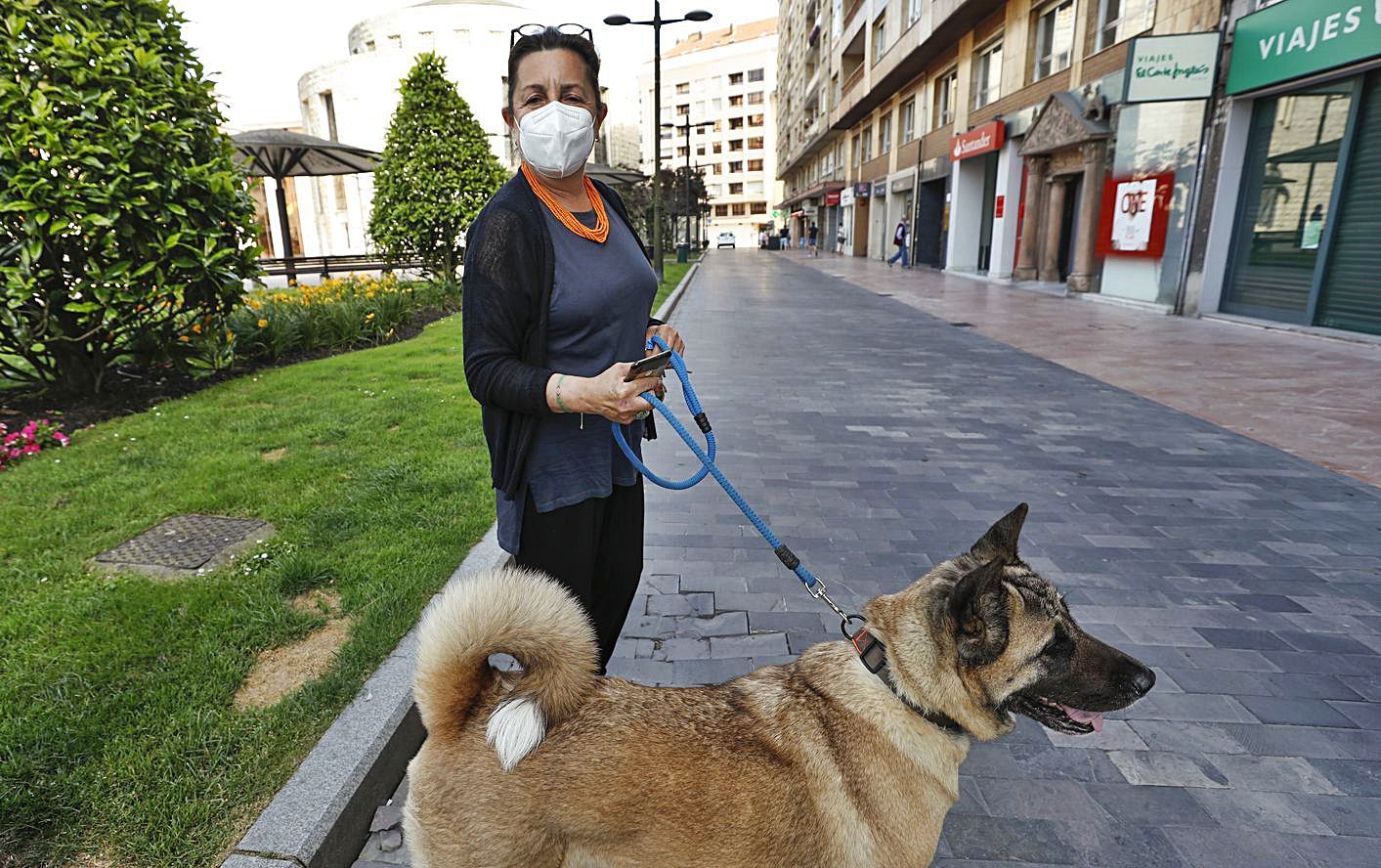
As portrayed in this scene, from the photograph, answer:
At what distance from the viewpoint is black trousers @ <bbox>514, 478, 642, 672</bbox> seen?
2326mm

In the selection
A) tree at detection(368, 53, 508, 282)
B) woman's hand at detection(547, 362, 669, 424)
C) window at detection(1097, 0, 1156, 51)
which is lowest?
woman's hand at detection(547, 362, 669, 424)

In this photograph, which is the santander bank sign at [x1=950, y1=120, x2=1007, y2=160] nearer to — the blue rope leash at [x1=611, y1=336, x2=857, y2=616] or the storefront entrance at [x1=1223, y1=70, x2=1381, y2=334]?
the storefront entrance at [x1=1223, y1=70, x2=1381, y2=334]

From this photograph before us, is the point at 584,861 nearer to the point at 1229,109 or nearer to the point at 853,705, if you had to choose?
the point at 853,705

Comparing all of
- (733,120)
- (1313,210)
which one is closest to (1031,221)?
(1313,210)

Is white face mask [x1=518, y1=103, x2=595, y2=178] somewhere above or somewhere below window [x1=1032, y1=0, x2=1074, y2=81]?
below

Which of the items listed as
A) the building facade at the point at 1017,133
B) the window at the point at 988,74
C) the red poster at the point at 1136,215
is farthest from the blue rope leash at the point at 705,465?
the window at the point at 988,74

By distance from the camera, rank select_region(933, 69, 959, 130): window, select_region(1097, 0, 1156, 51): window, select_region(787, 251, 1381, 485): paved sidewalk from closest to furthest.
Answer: select_region(787, 251, 1381, 485): paved sidewalk → select_region(1097, 0, 1156, 51): window → select_region(933, 69, 959, 130): window

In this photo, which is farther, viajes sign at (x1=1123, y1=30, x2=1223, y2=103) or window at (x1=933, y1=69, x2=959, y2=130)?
window at (x1=933, y1=69, x2=959, y2=130)

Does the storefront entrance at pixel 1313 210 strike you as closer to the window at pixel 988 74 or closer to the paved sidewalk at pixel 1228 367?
A: the paved sidewalk at pixel 1228 367

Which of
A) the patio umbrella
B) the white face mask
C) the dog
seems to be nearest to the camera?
the dog

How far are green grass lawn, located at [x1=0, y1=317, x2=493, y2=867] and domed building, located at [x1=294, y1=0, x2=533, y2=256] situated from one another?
1866 inches

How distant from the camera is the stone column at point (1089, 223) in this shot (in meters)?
17.6

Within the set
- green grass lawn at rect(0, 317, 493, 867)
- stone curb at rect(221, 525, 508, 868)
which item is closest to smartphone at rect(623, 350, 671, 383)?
stone curb at rect(221, 525, 508, 868)

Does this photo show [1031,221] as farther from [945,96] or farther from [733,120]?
[733,120]
